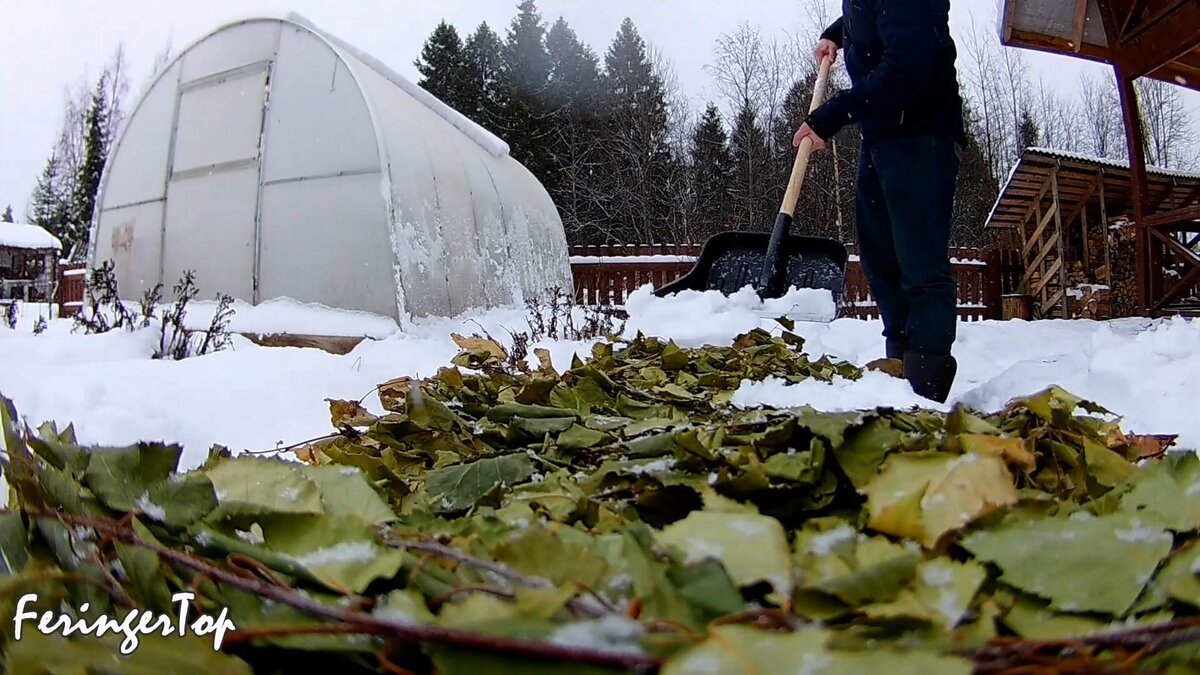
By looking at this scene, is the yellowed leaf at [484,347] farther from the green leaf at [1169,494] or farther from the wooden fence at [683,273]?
the wooden fence at [683,273]

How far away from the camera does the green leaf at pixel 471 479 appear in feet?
3.00

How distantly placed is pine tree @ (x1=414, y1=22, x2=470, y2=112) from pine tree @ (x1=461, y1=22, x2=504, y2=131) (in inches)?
6.0

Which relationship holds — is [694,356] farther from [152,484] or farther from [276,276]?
[276,276]

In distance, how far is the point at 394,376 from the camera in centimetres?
245

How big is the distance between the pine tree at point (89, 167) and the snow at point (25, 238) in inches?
28.1

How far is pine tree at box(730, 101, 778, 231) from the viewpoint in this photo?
66.3ft

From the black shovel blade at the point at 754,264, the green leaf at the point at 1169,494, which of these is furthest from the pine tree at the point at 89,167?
the green leaf at the point at 1169,494

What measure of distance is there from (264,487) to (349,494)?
Answer: 91 millimetres

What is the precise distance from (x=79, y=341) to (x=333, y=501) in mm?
2928

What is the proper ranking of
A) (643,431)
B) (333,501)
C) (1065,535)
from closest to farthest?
(1065,535) < (333,501) < (643,431)

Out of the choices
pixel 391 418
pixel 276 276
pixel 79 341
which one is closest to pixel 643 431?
pixel 391 418

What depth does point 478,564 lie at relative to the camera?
56 centimetres

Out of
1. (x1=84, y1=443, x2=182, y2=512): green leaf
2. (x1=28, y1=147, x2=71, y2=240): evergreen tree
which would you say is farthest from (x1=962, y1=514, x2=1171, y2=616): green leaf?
(x1=28, y1=147, x2=71, y2=240): evergreen tree

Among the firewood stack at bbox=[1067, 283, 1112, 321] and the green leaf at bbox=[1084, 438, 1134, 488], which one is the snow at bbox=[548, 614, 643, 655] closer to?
the green leaf at bbox=[1084, 438, 1134, 488]
